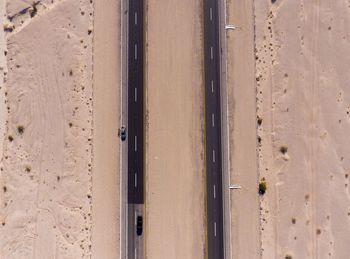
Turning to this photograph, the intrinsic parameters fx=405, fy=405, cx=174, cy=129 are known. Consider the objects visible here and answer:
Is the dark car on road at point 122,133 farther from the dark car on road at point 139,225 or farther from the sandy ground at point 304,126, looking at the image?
the sandy ground at point 304,126

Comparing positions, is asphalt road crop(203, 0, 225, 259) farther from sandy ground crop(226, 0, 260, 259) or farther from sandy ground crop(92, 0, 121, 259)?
sandy ground crop(92, 0, 121, 259)

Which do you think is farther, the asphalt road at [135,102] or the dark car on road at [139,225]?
the asphalt road at [135,102]

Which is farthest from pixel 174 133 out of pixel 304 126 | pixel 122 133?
pixel 304 126

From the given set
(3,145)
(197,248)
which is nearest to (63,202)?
(3,145)

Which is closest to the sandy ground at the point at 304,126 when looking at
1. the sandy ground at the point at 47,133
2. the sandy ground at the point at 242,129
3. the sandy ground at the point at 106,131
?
the sandy ground at the point at 242,129

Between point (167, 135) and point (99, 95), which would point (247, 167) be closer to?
point (167, 135)

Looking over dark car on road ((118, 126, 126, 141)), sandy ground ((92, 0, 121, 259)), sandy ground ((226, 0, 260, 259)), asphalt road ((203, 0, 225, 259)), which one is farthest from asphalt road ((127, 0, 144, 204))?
sandy ground ((226, 0, 260, 259))

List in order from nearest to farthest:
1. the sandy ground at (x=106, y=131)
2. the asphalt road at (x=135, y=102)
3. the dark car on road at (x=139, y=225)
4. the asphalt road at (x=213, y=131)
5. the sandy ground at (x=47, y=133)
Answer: the sandy ground at (x=47, y=133) < the sandy ground at (x=106, y=131) < the dark car on road at (x=139, y=225) < the asphalt road at (x=135, y=102) < the asphalt road at (x=213, y=131)

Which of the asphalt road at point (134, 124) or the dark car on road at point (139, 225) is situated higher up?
the asphalt road at point (134, 124)
